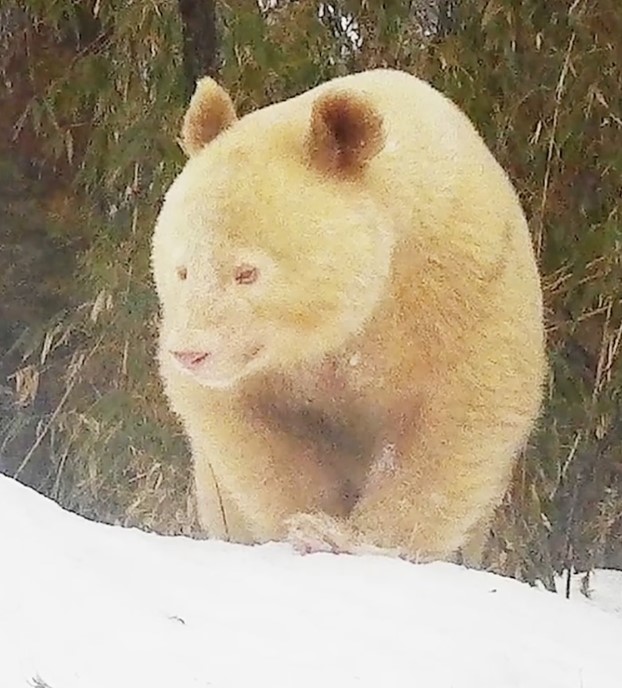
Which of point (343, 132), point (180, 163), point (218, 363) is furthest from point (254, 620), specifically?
point (180, 163)

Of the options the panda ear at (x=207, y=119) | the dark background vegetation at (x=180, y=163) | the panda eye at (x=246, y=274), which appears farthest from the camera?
the dark background vegetation at (x=180, y=163)

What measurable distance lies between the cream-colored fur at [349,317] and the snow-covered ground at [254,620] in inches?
4.9

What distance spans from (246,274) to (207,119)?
26cm

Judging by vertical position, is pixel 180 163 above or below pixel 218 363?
above

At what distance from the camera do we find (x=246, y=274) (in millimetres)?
1588

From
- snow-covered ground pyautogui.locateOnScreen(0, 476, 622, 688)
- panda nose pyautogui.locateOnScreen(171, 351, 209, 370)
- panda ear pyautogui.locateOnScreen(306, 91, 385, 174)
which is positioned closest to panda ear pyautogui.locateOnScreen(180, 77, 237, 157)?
→ panda ear pyautogui.locateOnScreen(306, 91, 385, 174)

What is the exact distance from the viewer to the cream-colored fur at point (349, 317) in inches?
63.0

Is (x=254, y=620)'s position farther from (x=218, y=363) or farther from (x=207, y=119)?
(x=207, y=119)

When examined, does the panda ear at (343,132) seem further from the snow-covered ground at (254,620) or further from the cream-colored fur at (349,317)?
the snow-covered ground at (254,620)

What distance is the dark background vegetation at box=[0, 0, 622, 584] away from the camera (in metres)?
1.86

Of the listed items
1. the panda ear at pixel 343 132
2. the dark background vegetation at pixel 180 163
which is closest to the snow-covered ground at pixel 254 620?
the dark background vegetation at pixel 180 163

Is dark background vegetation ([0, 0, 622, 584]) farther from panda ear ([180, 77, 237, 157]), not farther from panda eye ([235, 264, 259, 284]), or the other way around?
panda eye ([235, 264, 259, 284])

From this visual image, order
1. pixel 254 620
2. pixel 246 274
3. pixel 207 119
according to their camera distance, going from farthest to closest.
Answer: pixel 207 119 < pixel 246 274 < pixel 254 620

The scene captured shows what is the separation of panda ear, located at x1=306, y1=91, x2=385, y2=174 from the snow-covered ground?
1.59 ft
